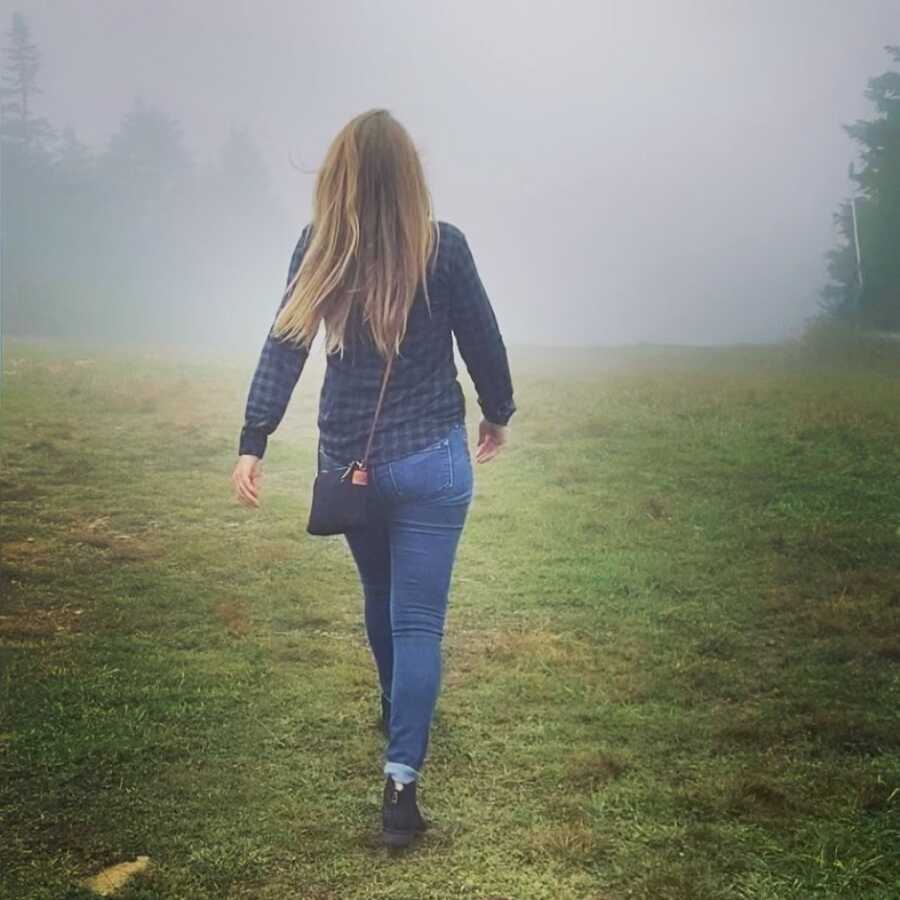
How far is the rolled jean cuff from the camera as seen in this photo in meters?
2.49

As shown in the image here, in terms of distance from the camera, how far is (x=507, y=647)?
3246 millimetres

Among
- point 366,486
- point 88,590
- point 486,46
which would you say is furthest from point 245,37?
point 366,486

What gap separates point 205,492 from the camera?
3750mm

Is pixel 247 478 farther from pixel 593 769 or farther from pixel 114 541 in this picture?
pixel 114 541

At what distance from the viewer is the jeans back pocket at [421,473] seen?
2385 mm

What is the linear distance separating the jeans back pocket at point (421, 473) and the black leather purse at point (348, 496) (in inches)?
2.3

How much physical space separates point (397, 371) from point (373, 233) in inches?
10.8

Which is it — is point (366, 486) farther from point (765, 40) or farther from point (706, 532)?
point (765, 40)

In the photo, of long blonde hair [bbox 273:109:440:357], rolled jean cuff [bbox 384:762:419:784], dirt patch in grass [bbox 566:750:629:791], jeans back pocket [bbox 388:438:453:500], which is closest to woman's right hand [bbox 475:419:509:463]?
jeans back pocket [bbox 388:438:453:500]

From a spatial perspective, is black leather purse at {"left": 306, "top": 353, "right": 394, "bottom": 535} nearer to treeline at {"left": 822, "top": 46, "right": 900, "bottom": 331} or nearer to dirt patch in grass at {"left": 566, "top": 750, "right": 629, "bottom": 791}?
dirt patch in grass at {"left": 566, "top": 750, "right": 629, "bottom": 791}

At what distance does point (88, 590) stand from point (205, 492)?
50cm

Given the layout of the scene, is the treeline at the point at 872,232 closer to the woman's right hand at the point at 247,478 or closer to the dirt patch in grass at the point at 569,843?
the dirt patch in grass at the point at 569,843

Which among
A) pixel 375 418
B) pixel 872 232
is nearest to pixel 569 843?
pixel 375 418

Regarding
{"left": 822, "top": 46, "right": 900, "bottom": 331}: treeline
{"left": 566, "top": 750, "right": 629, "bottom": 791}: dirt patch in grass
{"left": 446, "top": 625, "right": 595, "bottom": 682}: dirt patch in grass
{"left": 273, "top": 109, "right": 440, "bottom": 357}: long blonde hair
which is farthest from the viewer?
{"left": 822, "top": 46, "right": 900, "bottom": 331}: treeline
